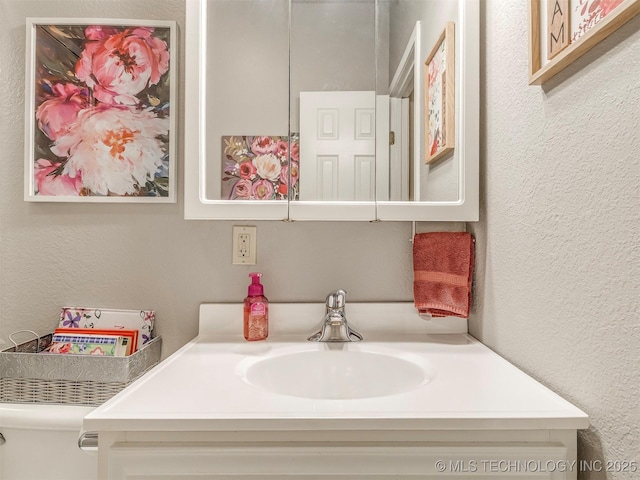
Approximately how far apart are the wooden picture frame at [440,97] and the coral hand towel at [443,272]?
0.22 metres

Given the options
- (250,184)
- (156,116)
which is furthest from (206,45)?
(250,184)

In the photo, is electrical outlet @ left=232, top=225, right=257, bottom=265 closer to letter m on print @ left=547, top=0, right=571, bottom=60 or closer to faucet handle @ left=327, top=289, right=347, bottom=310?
faucet handle @ left=327, top=289, right=347, bottom=310

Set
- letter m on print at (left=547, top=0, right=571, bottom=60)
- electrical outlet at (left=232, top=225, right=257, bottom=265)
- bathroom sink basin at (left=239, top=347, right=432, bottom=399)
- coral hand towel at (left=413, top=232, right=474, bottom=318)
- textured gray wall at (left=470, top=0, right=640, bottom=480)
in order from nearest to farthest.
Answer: textured gray wall at (left=470, top=0, right=640, bottom=480)
letter m on print at (left=547, top=0, right=571, bottom=60)
bathroom sink basin at (left=239, top=347, right=432, bottom=399)
coral hand towel at (left=413, top=232, right=474, bottom=318)
electrical outlet at (left=232, top=225, right=257, bottom=265)

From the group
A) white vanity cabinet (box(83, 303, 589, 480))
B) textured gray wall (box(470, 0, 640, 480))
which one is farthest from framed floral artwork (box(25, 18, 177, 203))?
textured gray wall (box(470, 0, 640, 480))

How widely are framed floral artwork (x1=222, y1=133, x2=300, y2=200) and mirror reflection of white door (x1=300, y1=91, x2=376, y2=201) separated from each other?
0.03 m

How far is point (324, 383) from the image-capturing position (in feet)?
3.26

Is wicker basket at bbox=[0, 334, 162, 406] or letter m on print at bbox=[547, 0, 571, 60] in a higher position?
letter m on print at bbox=[547, 0, 571, 60]

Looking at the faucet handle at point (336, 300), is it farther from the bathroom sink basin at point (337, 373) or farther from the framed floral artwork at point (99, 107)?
the framed floral artwork at point (99, 107)

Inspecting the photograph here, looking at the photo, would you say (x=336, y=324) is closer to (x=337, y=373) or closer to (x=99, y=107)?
(x=337, y=373)

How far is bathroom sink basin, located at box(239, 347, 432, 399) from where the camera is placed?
36.9 inches

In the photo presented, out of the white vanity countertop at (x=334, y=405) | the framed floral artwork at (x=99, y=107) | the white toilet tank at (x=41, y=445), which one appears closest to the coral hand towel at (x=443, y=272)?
the white vanity countertop at (x=334, y=405)

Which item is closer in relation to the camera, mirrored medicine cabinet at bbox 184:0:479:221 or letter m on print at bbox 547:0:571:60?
letter m on print at bbox 547:0:571:60

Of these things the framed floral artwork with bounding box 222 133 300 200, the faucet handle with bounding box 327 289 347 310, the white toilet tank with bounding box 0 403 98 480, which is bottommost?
the white toilet tank with bounding box 0 403 98 480

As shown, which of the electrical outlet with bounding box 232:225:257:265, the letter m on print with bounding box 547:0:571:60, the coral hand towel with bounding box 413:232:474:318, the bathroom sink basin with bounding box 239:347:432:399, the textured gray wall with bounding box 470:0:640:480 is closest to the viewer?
the textured gray wall with bounding box 470:0:640:480
